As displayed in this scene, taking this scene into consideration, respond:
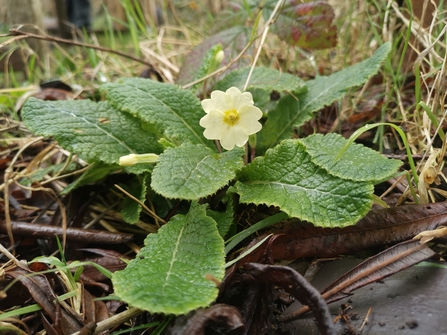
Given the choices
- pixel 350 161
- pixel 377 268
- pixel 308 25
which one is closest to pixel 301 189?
pixel 350 161

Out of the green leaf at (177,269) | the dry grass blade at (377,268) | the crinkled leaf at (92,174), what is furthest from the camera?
the crinkled leaf at (92,174)

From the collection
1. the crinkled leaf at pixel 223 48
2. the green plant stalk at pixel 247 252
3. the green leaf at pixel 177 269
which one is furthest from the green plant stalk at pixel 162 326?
the crinkled leaf at pixel 223 48

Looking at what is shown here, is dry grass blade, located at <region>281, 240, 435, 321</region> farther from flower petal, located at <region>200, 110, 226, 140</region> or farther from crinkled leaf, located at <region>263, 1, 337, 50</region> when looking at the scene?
crinkled leaf, located at <region>263, 1, 337, 50</region>

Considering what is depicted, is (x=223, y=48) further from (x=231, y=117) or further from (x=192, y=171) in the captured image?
(x=192, y=171)

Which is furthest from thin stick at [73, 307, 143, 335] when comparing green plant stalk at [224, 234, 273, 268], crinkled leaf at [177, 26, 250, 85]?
crinkled leaf at [177, 26, 250, 85]

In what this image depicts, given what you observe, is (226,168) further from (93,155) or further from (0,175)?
(0,175)

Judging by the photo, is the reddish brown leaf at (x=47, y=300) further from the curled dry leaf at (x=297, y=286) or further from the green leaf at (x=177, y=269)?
the curled dry leaf at (x=297, y=286)

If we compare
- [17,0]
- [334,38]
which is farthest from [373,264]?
[17,0]
